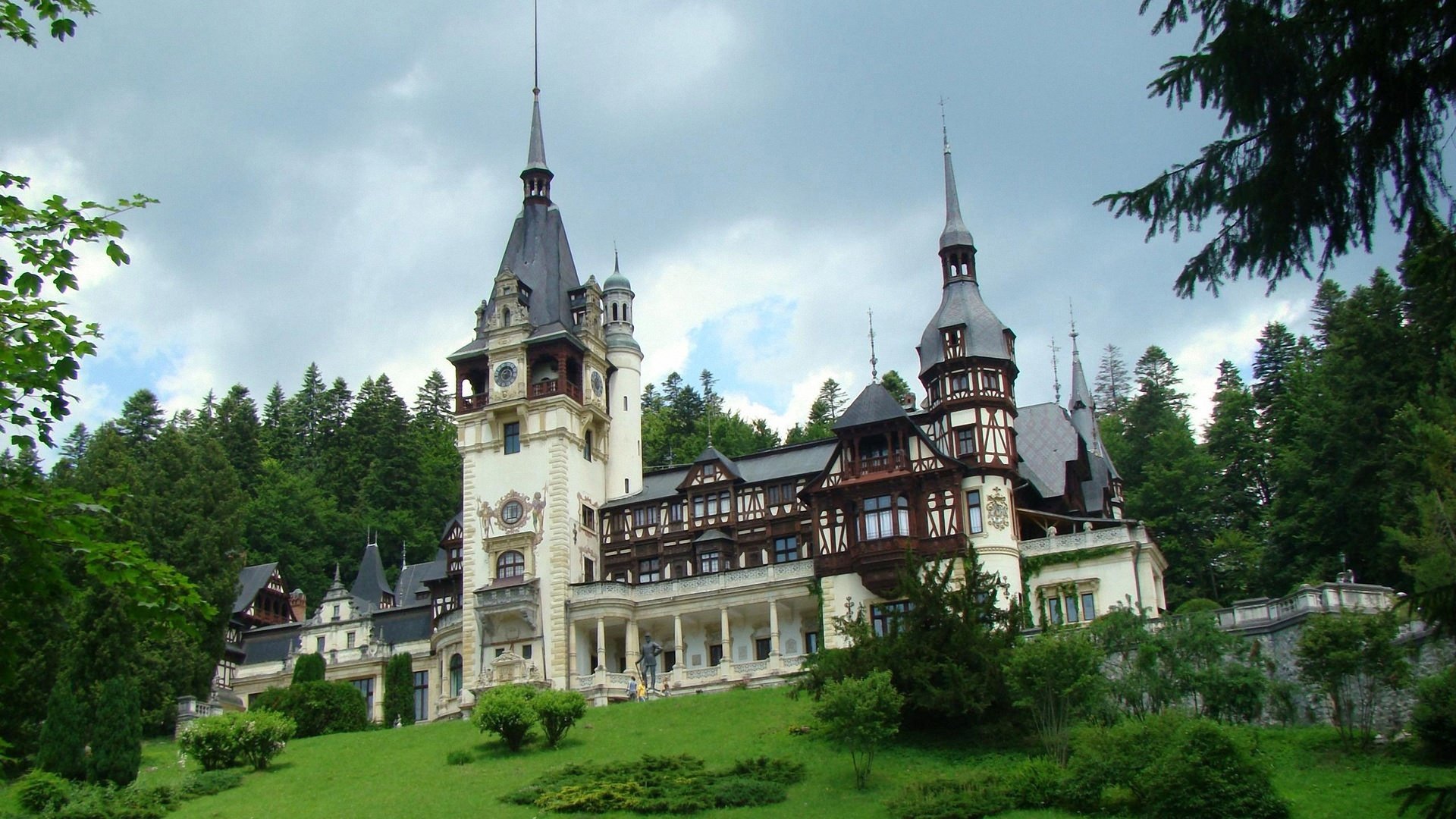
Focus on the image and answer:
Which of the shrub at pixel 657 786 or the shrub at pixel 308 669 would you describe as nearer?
the shrub at pixel 657 786

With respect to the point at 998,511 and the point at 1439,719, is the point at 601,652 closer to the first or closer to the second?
the point at 998,511

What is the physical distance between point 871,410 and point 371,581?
3526cm

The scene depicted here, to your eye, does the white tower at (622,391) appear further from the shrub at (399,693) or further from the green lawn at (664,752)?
the green lawn at (664,752)

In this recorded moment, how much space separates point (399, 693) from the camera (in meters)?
58.0

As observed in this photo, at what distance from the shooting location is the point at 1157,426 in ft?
257

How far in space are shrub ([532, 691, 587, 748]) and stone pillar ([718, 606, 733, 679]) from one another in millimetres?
12656

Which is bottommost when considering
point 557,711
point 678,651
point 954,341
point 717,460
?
point 557,711

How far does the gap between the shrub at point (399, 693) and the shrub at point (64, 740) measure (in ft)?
67.3

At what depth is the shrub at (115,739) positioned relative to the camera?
36.8 m

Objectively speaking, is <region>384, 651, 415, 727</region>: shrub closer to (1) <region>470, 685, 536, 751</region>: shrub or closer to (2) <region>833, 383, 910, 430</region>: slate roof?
(1) <region>470, 685, 536, 751</region>: shrub

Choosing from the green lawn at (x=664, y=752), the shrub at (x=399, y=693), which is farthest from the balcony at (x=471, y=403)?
the green lawn at (x=664, y=752)

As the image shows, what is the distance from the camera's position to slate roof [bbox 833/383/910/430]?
51.4 m

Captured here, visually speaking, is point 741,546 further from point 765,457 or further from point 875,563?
point 875,563

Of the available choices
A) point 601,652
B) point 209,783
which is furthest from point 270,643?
point 209,783
